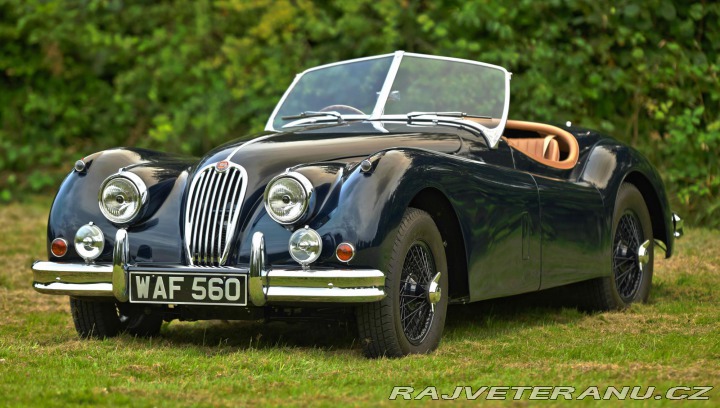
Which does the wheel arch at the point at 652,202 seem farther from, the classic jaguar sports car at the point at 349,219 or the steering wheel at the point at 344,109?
the steering wheel at the point at 344,109

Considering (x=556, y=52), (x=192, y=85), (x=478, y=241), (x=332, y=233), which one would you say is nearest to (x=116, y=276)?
(x=332, y=233)

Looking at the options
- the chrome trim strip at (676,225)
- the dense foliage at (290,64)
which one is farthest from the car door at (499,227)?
the dense foliage at (290,64)

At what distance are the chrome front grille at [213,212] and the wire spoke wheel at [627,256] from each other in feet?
9.09

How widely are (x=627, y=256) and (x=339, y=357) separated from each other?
8.78ft

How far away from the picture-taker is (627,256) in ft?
23.1

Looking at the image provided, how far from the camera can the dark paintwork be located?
4895 mm

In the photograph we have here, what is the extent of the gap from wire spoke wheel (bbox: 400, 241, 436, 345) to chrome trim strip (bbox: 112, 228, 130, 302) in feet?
4.09

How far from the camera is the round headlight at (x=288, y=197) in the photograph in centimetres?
491

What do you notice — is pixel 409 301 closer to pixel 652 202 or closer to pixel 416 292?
pixel 416 292

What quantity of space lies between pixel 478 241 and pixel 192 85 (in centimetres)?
911

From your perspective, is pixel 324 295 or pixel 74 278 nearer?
pixel 324 295

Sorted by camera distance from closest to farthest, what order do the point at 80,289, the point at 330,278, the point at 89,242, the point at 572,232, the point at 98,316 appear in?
the point at 330,278 < the point at 80,289 < the point at 89,242 < the point at 98,316 < the point at 572,232

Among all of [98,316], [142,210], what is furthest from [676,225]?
[98,316]

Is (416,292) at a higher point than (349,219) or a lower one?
lower
